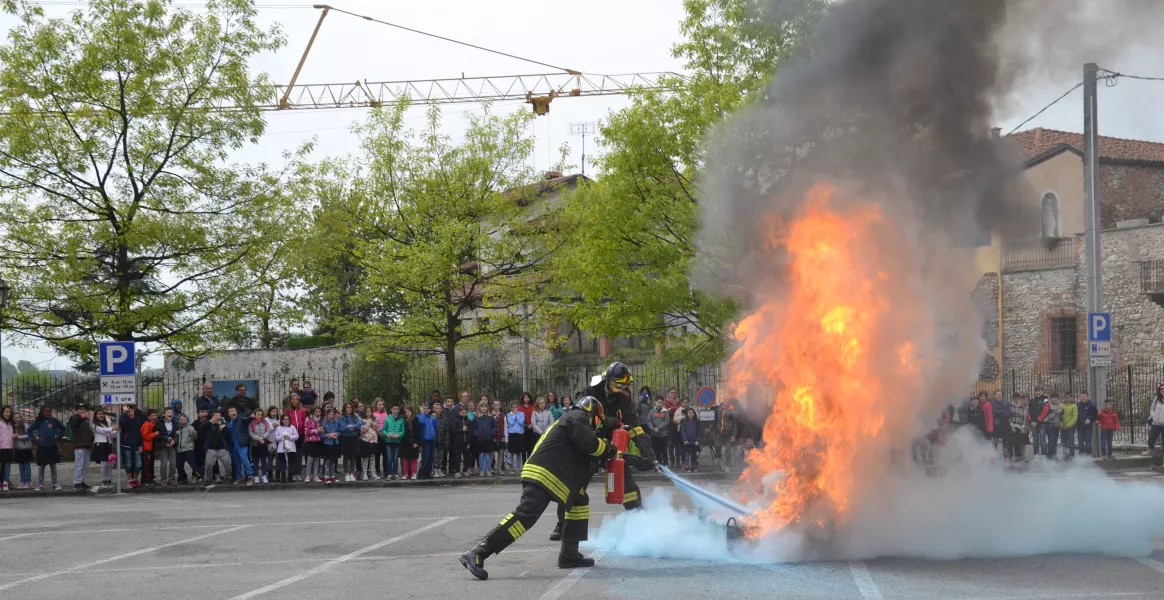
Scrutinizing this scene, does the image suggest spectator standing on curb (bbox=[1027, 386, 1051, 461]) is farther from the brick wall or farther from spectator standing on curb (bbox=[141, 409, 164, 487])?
the brick wall

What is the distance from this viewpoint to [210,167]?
22094 millimetres

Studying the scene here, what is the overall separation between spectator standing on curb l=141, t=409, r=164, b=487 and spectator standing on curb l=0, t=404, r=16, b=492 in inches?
87.9

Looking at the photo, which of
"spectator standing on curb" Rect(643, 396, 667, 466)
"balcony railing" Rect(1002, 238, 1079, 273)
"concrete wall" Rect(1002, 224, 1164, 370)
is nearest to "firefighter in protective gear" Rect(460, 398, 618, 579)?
"spectator standing on curb" Rect(643, 396, 667, 466)

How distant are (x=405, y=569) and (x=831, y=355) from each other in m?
4.37

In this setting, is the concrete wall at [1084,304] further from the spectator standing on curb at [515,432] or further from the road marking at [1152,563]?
the road marking at [1152,563]

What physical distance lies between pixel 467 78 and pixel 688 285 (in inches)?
2123

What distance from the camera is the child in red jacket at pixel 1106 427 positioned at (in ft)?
70.4

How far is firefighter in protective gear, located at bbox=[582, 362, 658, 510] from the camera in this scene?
33.1 feet

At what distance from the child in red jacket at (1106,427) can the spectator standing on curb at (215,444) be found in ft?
56.0

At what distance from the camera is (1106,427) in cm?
2155

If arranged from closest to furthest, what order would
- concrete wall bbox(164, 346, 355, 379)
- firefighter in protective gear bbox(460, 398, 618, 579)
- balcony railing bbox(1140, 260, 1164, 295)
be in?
1. firefighter in protective gear bbox(460, 398, 618, 579)
2. balcony railing bbox(1140, 260, 1164, 295)
3. concrete wall bbox(164, 346, 355, 379)

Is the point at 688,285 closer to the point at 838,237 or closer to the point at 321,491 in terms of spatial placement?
the point at 321,491

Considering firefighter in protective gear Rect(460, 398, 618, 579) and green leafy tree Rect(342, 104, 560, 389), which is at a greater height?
green leafy tree Rect(342, 104, 560, 389)

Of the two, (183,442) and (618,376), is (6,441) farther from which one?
(618,376)
